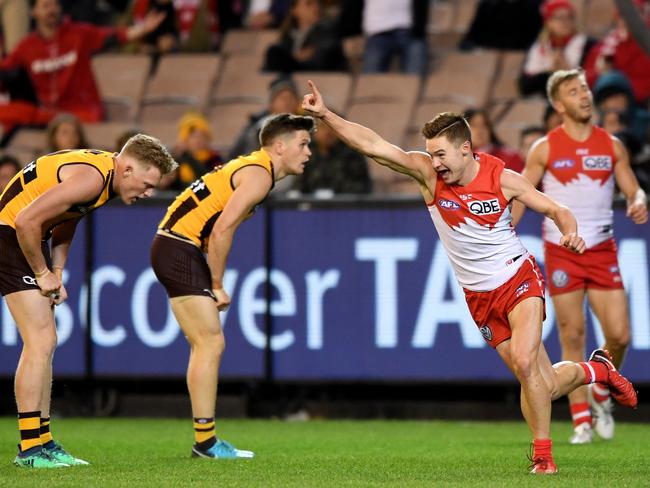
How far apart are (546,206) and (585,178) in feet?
8.13

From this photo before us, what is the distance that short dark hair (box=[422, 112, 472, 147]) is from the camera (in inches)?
351

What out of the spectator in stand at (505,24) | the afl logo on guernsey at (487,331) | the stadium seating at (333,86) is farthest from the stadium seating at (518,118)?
the afl logo on guernsey at (487,331)

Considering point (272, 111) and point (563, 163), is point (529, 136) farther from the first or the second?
point (563, 163)

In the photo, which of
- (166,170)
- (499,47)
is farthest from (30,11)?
(166,170)

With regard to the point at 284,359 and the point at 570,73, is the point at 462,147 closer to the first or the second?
the point at 570,73

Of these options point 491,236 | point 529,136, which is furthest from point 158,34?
point 491,236

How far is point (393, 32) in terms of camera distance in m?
16.9

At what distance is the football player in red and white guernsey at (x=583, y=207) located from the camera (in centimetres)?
1112

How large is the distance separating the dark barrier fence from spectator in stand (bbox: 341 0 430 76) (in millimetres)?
Result: 4138

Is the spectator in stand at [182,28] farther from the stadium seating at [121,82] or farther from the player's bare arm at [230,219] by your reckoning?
the player's bare arm at [230,219]

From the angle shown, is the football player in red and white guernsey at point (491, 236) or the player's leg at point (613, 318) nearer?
the football player in red and white guernsey at point (491, 236)

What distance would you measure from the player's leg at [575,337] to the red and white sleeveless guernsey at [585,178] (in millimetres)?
450

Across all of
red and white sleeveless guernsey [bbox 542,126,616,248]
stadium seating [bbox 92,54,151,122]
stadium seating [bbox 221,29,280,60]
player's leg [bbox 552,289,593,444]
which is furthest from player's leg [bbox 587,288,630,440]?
stadium seating [bbox 92,54,151,122]

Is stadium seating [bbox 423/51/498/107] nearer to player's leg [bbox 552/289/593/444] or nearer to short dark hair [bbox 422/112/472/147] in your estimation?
player's leg [bbox 552/289/593/444]
